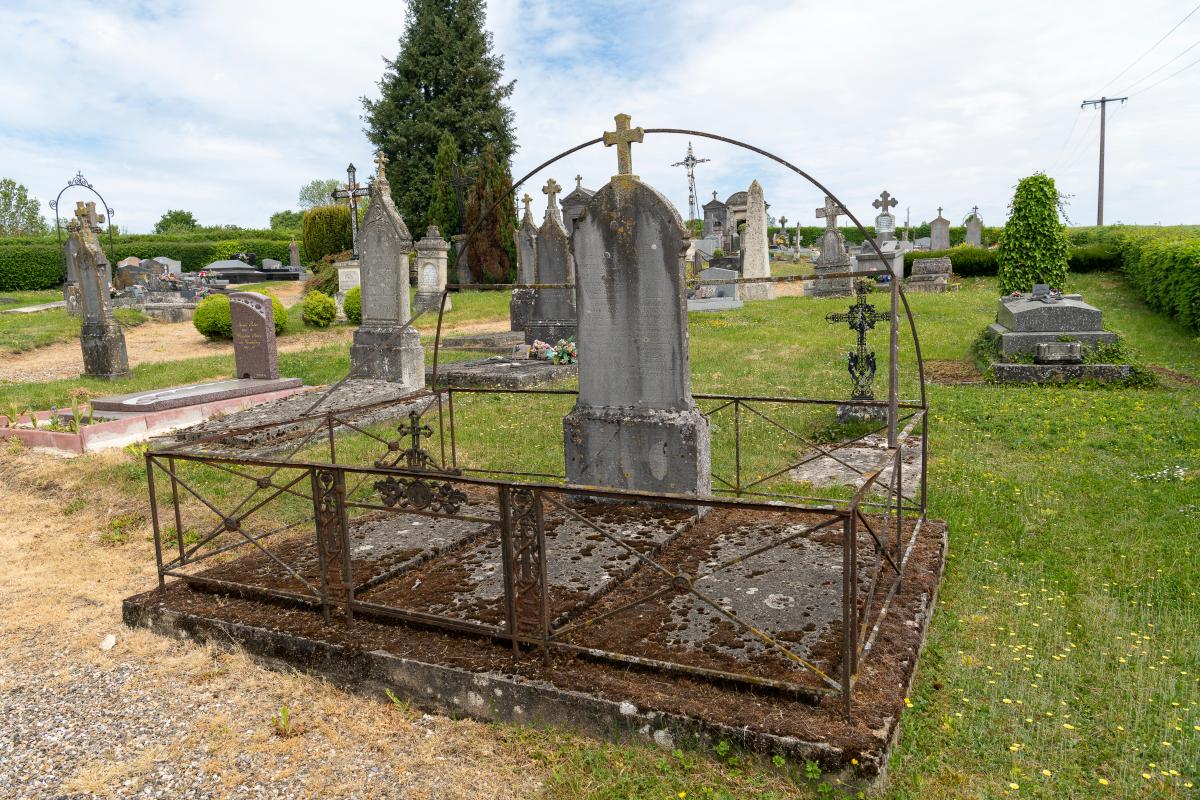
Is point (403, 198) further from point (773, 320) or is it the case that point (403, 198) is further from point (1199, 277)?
point (1199, 277)

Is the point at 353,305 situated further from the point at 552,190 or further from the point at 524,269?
the point at 552,190

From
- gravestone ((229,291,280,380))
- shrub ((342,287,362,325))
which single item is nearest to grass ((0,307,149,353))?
shrub ((342,287,362,325))

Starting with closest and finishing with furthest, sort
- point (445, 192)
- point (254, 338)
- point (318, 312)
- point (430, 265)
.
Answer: point (254, 338) → point (318, 312) → point (430, 265) → point (445, 192)

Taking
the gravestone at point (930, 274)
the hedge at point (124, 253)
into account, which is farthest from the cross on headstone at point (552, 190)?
the hedge at point (124, 253)

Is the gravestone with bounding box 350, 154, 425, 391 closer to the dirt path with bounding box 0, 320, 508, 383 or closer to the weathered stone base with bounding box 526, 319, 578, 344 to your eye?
the weathered stone base with bounding box 526, 319, 578, 344

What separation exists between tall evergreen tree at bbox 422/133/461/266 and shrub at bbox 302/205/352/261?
545cm

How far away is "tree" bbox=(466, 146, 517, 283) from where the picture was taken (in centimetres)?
3047

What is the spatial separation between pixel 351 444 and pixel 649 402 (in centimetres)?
436

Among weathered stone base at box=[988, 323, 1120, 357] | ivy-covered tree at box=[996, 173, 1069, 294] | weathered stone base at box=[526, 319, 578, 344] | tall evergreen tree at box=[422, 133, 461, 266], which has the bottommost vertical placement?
weathered stone base at box=[988, 323, 1120, 357]

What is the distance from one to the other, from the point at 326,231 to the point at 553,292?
2463 centimetres

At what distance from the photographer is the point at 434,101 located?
118 ft

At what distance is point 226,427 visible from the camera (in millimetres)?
9414

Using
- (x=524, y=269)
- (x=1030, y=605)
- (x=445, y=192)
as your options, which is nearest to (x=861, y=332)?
(x=1030, y=605)

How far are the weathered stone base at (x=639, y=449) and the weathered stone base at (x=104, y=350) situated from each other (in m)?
12.0
